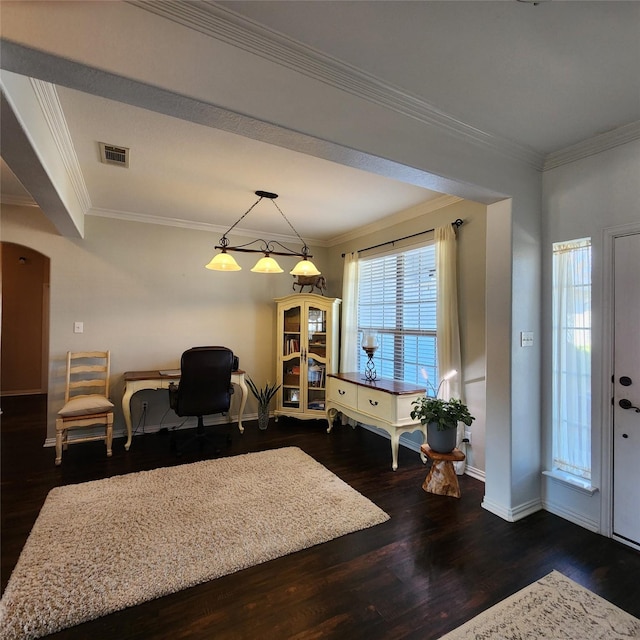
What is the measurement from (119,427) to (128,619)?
2898 mm

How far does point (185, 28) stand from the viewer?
4.37 ft

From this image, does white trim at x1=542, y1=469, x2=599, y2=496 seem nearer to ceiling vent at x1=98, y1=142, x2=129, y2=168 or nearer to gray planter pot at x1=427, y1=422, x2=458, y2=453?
gray planter pot at x1=427, y1=422, x2=458, y2=453

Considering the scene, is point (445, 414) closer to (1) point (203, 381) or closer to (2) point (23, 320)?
(1) point (203, 381)

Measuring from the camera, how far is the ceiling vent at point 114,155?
8.02 feet

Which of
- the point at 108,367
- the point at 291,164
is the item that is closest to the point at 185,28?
the point at 291,164

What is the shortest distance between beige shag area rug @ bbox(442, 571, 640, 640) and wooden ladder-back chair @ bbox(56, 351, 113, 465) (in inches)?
134

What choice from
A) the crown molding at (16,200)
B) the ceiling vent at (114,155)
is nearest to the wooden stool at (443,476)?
the ceiling vent at (114,155)

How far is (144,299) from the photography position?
13.6 ft

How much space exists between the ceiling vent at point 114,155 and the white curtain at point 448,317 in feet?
9.25

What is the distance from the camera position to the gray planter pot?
2.67 meters

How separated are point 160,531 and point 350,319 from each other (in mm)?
3121

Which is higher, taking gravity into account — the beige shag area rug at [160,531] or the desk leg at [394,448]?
the desk leg at [394,448]

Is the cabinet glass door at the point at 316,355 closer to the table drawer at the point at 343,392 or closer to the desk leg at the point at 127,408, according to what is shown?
the table drawer at the point at 343,392

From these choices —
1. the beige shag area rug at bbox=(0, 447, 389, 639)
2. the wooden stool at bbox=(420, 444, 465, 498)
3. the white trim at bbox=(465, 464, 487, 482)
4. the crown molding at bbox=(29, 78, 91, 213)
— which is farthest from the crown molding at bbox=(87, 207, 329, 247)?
the white trim at bbox=(465, 464, 487, 482)
